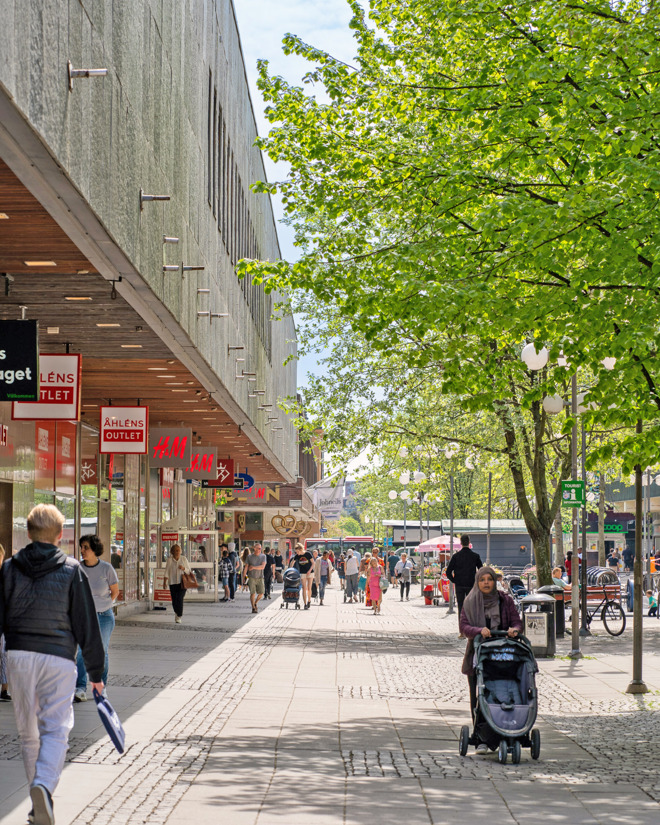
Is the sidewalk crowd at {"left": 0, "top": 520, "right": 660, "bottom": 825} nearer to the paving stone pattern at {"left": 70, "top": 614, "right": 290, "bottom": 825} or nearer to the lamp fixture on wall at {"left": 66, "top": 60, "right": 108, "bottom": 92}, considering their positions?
the paving stone pattern at {"left": 70, "top": 614, "right": 290, "bottom": 825}

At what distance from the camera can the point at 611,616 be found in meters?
26.5

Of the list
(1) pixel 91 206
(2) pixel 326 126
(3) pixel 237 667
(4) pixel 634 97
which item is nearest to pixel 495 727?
(1) pixel 91 206

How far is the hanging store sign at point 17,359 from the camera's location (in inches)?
382

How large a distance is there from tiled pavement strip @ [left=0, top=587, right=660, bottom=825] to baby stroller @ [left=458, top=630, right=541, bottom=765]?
18 centimetres

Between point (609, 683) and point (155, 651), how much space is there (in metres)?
6.99

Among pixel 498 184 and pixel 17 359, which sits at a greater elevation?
pixel 498 184

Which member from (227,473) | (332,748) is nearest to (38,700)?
(332,748)

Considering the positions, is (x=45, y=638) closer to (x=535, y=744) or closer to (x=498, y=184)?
(x=535, y=744)

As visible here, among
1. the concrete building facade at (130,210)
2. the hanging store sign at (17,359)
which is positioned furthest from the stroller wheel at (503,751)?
the concrete building facade at (130,210)

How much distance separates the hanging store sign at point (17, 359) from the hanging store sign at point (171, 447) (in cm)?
1548

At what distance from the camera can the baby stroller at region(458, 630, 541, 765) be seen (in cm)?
967

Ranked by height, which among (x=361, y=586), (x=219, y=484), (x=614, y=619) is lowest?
(x=361, y=586)

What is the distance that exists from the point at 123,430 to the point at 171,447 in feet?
20.3

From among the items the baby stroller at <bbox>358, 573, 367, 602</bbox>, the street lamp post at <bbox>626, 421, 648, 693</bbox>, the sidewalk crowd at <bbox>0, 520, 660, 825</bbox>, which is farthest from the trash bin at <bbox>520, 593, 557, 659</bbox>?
the baby stroller at <bbox>358, 573, 367, 602</bbox>
